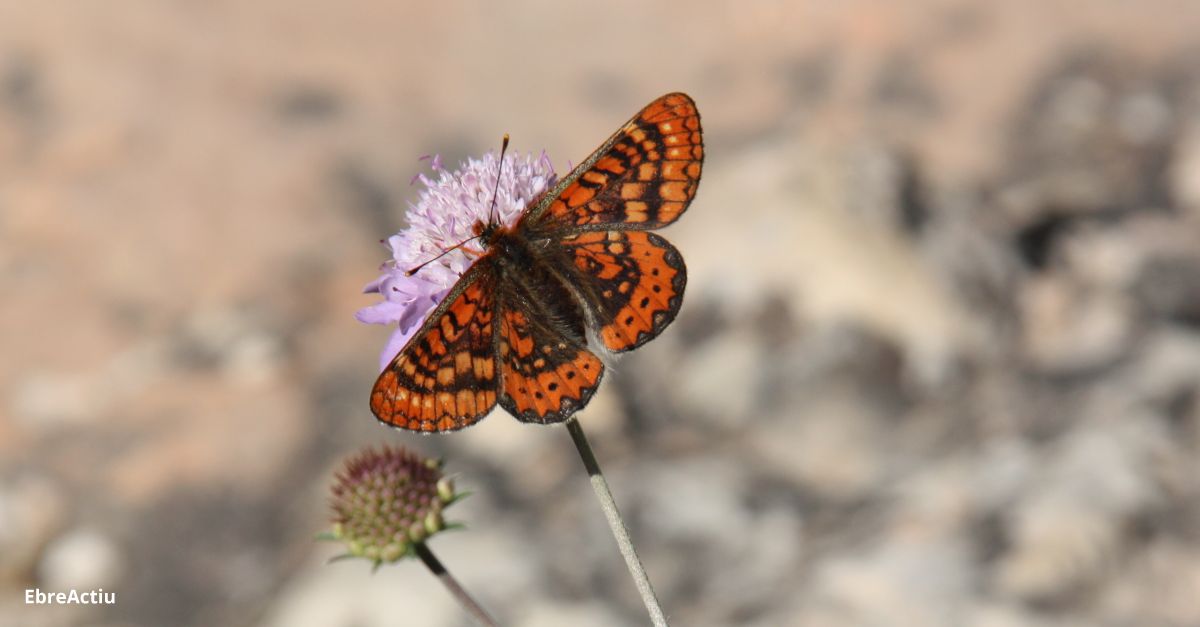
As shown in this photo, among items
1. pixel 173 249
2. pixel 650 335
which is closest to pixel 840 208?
pixel 650 335

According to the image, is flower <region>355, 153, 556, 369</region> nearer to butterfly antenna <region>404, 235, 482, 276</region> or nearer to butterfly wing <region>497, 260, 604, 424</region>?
butterfly antenna <region>404, 235, 482, 276</region>

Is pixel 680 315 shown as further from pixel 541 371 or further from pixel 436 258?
pixel 541 371

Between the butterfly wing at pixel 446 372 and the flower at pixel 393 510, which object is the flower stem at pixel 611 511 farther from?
the flower at pixel 393 510

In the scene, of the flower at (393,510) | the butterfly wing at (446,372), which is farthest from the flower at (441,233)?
the flower at (393,510)

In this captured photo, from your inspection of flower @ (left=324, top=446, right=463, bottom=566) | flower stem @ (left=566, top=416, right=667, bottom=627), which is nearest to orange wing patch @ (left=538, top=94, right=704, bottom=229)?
flower stem @ (left=566, top=416, right=667, bottom=627)

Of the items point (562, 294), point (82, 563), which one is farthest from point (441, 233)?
point (82, 563)
